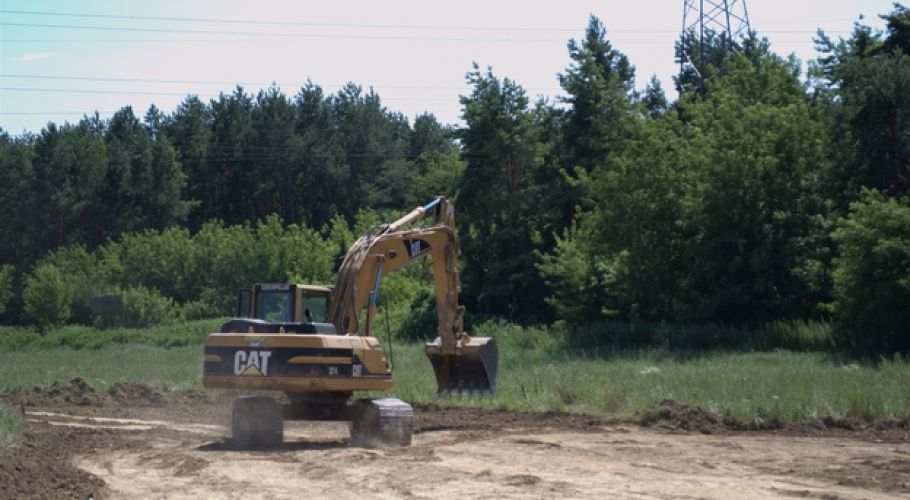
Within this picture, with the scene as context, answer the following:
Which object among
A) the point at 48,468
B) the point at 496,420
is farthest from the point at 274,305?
the point at 48,468

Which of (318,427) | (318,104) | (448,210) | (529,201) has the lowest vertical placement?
(318,427)

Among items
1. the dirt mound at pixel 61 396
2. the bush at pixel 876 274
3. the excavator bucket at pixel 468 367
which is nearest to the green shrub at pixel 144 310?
the dirt mound at pixel 61 396

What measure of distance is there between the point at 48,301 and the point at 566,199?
35.4m

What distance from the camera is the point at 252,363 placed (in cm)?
1753

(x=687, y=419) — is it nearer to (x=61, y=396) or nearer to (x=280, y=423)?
(x=280, y=423)

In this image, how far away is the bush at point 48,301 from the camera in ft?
235

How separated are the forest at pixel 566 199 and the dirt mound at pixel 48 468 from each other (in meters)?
22.0

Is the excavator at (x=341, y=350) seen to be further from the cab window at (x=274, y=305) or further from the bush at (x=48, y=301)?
the bush at (x=48, y=301)

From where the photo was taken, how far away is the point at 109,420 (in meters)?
23.4

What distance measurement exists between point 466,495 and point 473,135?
46027mm

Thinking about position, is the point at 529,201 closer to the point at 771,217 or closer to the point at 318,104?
the point at 771,217

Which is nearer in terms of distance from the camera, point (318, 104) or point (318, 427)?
point (318, 427)

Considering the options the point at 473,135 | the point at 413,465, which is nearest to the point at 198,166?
the point at 473,135

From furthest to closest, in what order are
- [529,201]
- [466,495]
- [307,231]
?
[307,231]
[529,201]
[466,495]
